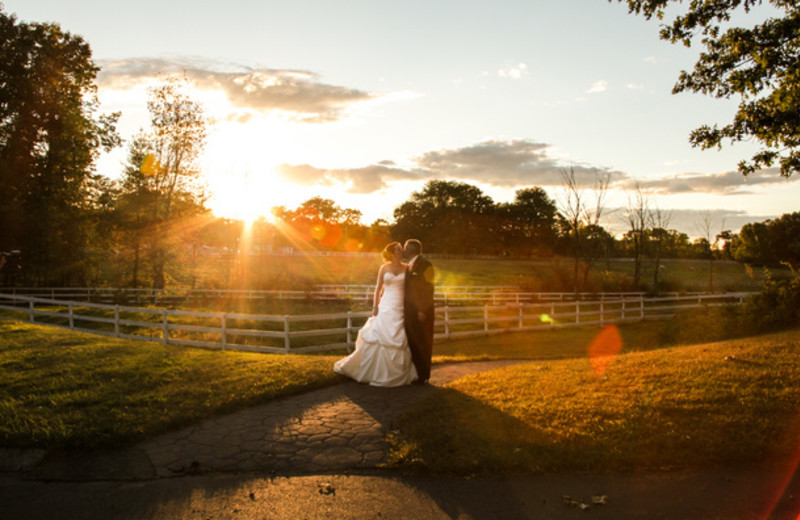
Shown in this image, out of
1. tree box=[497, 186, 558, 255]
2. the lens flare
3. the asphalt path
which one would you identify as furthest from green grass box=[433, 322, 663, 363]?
tree box=[497, 186, 558, 255]

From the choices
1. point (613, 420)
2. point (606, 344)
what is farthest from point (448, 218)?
point (613, 420)

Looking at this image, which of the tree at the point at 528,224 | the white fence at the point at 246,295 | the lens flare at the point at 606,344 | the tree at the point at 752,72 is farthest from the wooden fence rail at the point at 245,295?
the tree at the point at 528,224

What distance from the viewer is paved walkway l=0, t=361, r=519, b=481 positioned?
5.16 metres

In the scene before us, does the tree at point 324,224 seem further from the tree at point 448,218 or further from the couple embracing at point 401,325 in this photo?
the couple embracing at point 401,325

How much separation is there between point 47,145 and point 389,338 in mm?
34783

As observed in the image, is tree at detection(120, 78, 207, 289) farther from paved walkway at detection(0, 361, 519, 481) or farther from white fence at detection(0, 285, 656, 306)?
paved walkway at detection(0, 361, 519, 481)

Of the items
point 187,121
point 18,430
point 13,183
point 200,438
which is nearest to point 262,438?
point 200,438

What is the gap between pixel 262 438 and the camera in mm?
5988

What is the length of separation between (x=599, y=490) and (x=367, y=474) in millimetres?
2054

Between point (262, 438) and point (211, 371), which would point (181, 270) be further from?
point (262, 438)

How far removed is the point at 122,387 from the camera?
7859mm

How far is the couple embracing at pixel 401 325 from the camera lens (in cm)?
853

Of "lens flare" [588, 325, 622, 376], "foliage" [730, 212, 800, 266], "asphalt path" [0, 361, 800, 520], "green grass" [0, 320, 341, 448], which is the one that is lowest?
"lens flare" [588, 325, 622, 376]

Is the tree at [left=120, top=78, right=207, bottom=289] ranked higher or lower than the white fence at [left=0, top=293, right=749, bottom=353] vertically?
higher
